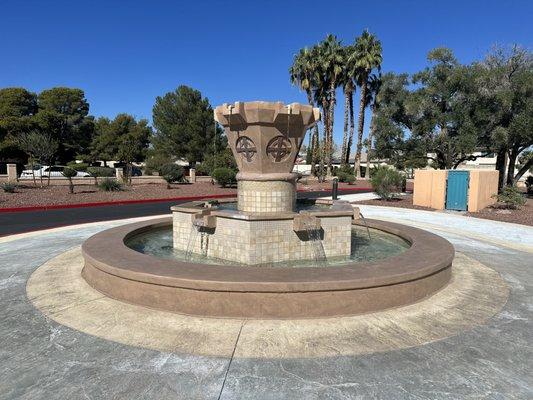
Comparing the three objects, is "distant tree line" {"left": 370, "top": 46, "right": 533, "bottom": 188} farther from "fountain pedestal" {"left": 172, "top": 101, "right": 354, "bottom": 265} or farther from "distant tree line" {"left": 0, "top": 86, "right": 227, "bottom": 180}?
"distant tree line" {"left": 0, "top": 86, "right": 227, "bottom": 180}

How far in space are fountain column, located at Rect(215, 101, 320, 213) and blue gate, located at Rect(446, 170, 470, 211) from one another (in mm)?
14154

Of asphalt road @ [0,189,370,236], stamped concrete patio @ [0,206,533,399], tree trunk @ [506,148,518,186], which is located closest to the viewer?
stamped concrete patio @ [0,206,533,399]

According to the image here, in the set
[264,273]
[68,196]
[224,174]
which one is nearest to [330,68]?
[224,174]

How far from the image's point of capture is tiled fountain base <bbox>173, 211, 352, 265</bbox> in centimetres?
761

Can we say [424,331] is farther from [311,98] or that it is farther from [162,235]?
[311,98]

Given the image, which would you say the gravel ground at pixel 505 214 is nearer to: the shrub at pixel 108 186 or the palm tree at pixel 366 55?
the shrub at pixel 108 186

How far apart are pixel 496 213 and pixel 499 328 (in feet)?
52.3

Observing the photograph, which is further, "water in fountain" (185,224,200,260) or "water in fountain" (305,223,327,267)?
"water in fountain" (185,224,200,260)

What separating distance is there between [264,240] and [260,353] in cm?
348

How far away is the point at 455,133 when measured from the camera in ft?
82.9

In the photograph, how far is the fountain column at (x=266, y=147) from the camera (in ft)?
26.7

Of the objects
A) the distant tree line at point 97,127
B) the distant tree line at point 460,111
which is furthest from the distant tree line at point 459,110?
the distant tree line at point 97,127

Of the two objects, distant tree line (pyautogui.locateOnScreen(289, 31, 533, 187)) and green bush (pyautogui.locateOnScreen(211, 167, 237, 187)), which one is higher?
distant tree line (pyautogui.locateOnScreen(289, 31, 533, 187))

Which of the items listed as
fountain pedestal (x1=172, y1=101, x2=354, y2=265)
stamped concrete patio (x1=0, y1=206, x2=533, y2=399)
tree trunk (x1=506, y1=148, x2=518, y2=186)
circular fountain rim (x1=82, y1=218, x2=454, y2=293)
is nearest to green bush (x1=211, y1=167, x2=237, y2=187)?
tree trunk (x1=506, y1=148, x2=518, y2=186)
